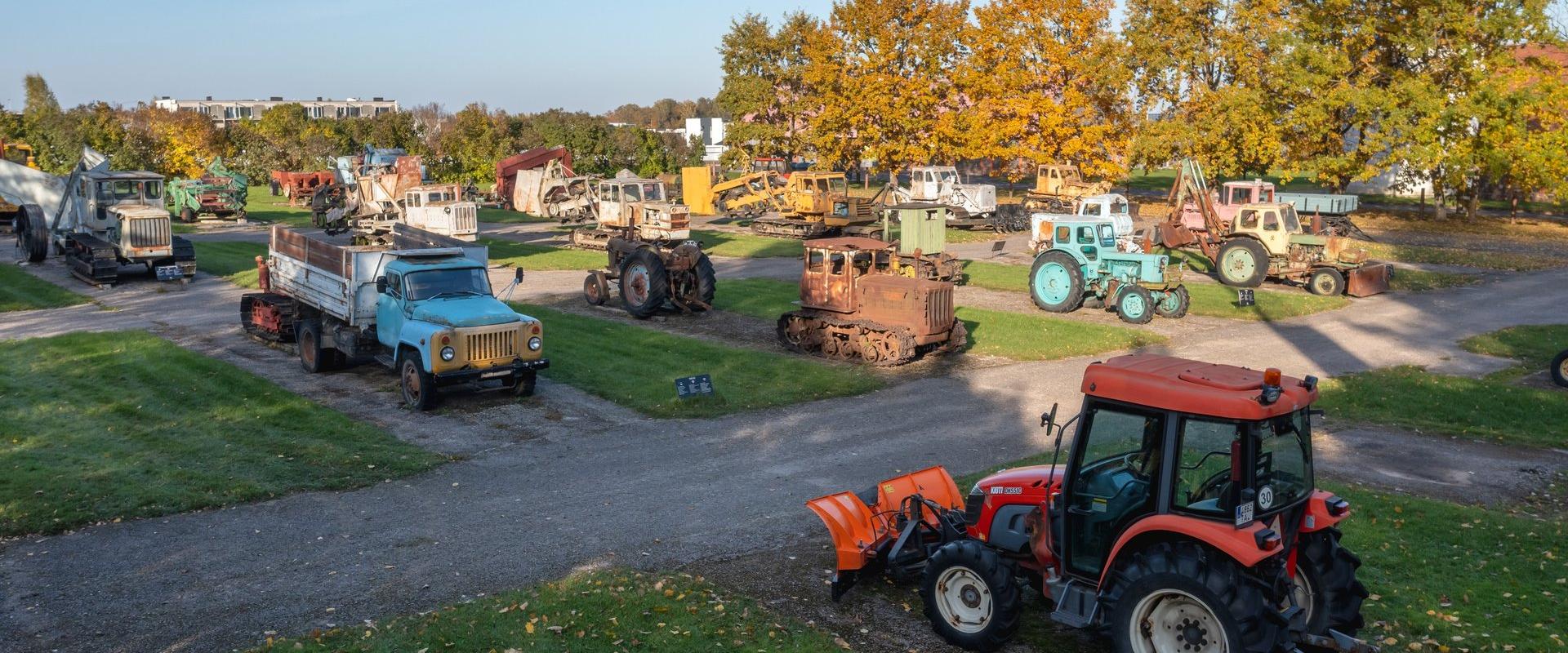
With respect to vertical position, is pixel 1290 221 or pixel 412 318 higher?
pixel 1290 221

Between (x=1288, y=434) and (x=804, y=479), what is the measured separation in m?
7.00

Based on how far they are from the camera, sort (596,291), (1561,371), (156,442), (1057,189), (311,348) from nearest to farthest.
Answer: (156,442) < (1561,371) < (311,348) < (596,291) < (1057,189)

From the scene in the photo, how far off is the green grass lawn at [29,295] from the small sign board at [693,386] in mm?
17641

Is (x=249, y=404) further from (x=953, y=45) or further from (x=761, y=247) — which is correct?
(x=953, y=45)

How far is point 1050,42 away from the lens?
49.0 m

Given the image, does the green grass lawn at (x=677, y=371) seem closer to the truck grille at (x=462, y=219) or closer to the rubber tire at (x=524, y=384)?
the rubber tire at (x=524, y=384)

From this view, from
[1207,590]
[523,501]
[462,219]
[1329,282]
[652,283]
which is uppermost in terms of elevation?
[462,219]

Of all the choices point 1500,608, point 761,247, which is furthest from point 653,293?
point 1500,608

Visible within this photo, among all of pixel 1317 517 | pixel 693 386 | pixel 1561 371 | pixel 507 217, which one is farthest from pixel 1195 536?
pixel 507 217

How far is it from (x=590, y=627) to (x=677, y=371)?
11.3 m

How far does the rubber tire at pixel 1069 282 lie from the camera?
25344mm

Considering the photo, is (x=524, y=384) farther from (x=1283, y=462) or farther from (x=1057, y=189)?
(x=1057, y=189)

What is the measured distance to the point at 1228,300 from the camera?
27422mm

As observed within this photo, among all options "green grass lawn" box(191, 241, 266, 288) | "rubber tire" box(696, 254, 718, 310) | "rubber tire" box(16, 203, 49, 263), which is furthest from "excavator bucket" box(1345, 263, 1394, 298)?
"rubber tire" box(16, 203, 49, 263)
